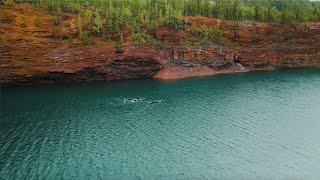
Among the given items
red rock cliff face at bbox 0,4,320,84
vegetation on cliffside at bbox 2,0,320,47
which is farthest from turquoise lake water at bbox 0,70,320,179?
vegetation on cliffside at bbox 2,0,320,47

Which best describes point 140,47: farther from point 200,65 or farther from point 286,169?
point 286,169

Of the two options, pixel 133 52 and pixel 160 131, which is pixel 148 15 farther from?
pixel 160 131

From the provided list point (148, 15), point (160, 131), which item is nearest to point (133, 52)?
point (148, 15)

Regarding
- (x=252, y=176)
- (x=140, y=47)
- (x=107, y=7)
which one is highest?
(x=107, y=7)

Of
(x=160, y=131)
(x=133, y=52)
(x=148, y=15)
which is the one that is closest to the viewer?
(x=160, y=131)

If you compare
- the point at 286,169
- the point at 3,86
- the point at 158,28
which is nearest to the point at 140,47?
the point at 158,28

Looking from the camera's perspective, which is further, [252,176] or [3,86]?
[3,86]
